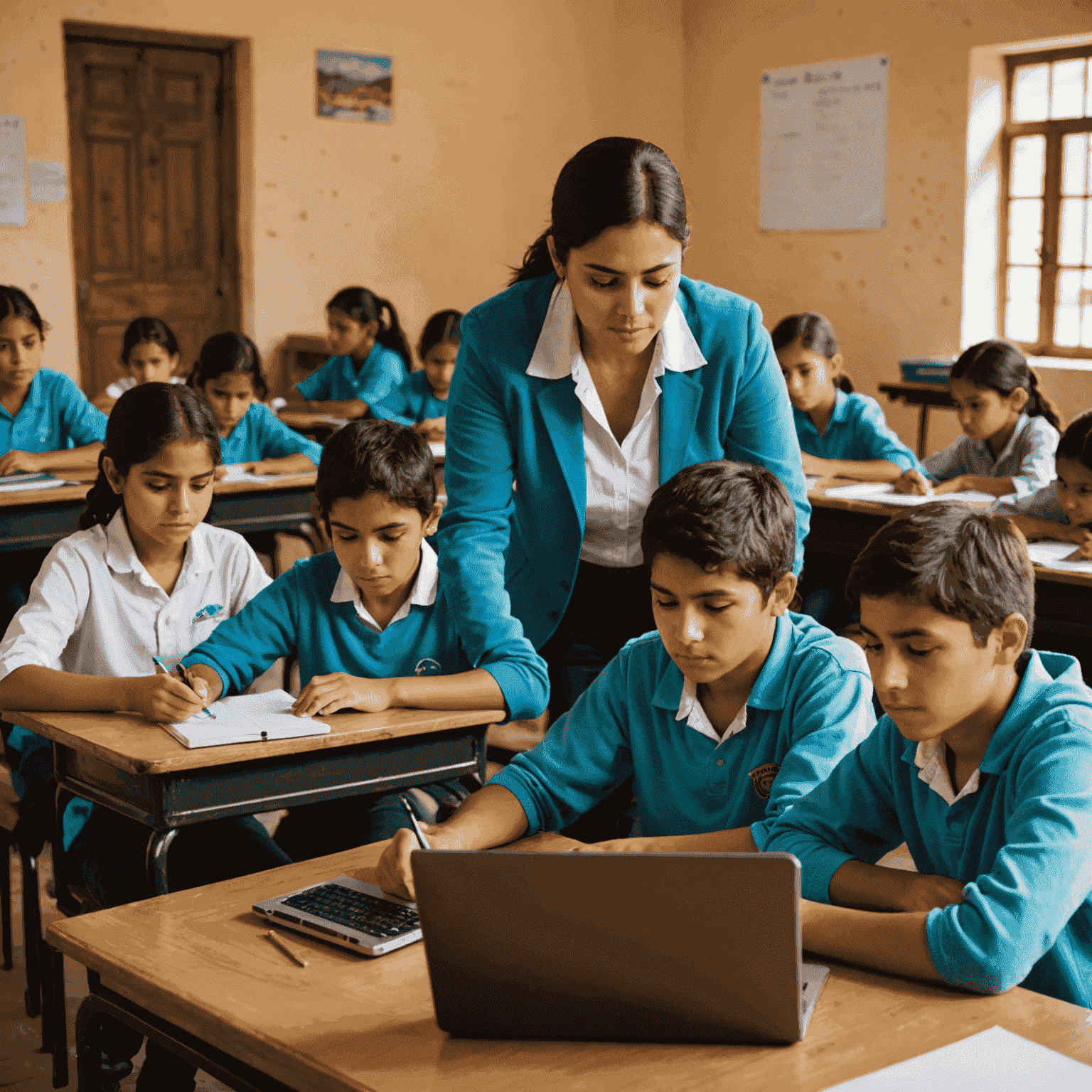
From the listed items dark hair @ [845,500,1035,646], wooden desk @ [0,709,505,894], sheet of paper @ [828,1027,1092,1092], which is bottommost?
wooden desk @ [0,709,505,894]

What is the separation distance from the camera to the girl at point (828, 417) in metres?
3.98

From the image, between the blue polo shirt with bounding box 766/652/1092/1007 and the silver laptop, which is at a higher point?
the blue polo shirt with bounding box 766/652/1092/1007

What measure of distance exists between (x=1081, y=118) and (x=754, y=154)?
1.80 metres

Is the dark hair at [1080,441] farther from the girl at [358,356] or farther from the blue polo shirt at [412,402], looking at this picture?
the girl at [358,356]

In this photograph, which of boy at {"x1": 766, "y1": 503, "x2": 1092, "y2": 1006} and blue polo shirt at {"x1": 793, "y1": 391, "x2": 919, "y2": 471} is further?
blue polo shirt at {"x1": 793, "y1": 391, "x2": 919, "y2": 471}

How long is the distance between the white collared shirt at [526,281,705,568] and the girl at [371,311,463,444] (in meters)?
3.47

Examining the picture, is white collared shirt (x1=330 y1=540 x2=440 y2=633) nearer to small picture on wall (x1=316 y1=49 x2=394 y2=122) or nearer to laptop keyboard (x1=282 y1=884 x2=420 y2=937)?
laptop keyboard (x1=282 y1=884 x2=420 y2=937)

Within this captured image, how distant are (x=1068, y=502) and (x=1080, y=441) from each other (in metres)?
0.17

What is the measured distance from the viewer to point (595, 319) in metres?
1.65

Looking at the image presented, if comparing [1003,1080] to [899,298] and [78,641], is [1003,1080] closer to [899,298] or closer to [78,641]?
[78,641]

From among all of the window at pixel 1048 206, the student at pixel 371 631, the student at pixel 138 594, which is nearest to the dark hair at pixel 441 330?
the window at pixel 1048 206

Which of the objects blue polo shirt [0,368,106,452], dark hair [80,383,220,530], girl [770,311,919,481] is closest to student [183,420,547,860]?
dark hair [80,383,220,530]

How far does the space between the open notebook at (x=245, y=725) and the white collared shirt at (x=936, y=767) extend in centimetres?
79

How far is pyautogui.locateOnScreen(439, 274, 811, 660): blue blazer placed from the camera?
5.87ft
